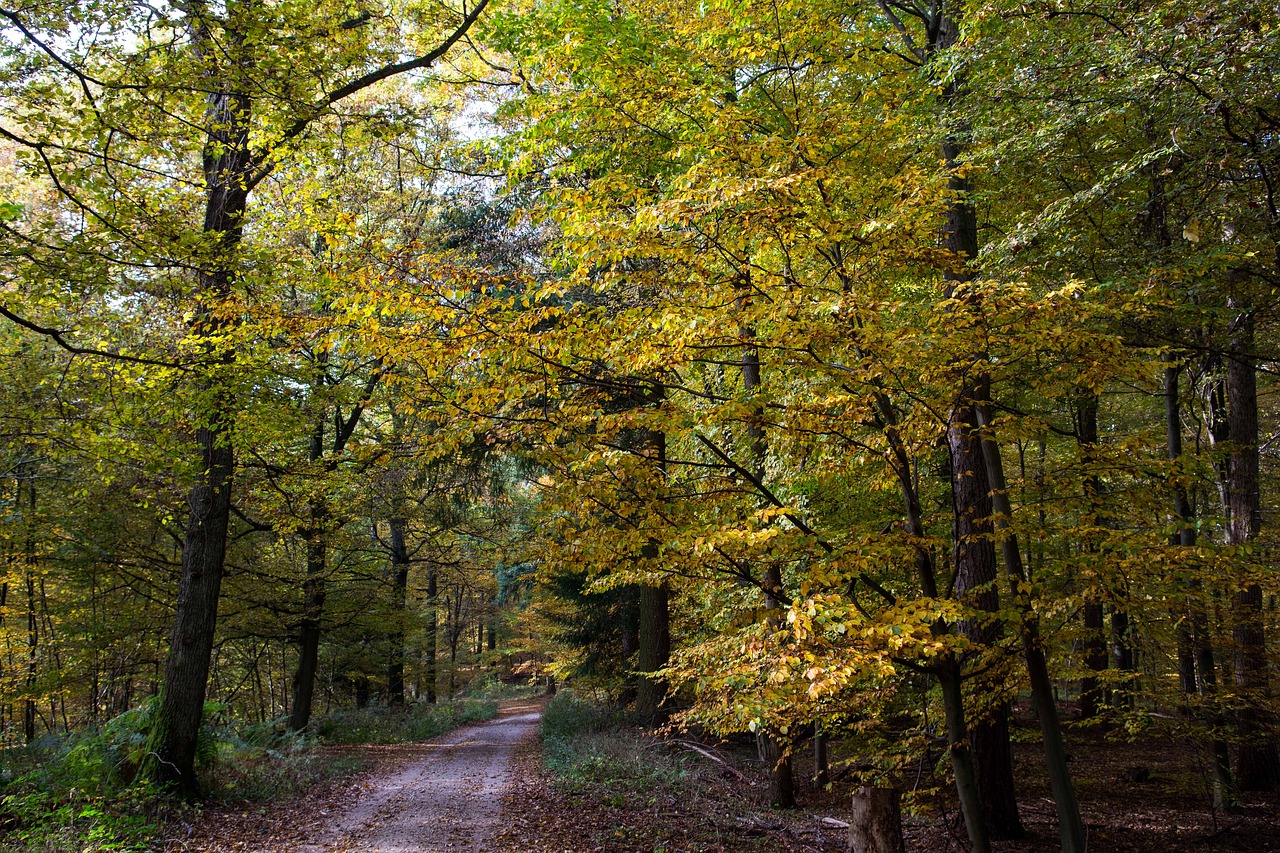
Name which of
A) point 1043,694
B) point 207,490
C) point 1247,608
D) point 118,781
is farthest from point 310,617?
point 1247,608

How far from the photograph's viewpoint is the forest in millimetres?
4930

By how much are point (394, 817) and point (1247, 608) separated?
32.0 feet

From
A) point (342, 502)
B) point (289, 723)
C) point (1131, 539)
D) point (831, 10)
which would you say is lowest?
point (289, 723)

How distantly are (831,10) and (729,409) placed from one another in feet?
17.3

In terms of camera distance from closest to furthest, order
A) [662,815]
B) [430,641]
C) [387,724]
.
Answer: [662,815]
[387,724]
[430,641]

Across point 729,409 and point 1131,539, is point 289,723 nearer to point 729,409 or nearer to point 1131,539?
point 729,409

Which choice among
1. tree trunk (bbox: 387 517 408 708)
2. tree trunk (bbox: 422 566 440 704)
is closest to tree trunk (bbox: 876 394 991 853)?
tree trunk (bbox: 387 517 408 708)

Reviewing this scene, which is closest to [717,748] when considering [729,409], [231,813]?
[231,813]

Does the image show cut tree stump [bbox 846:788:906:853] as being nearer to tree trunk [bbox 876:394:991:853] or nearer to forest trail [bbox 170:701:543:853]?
tree trunk [bbox 876:394:991:853]

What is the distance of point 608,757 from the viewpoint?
10.7m

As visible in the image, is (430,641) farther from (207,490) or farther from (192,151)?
(192,151)

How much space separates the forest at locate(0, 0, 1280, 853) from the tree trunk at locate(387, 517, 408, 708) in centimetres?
481

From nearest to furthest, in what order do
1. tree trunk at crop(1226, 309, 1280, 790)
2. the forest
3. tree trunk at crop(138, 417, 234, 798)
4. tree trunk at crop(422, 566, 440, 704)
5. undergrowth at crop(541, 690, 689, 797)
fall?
1. the forest
2. tree trunk at crop(1226, 309, 1280, 790)
3. tree trunk at crop(138, 417, 234, 798)
4. undergrowth at crop(541, 690, 689, 797)
5. tree trunk at crop(422, 566, 440, 704)

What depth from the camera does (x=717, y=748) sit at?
1157 cm
